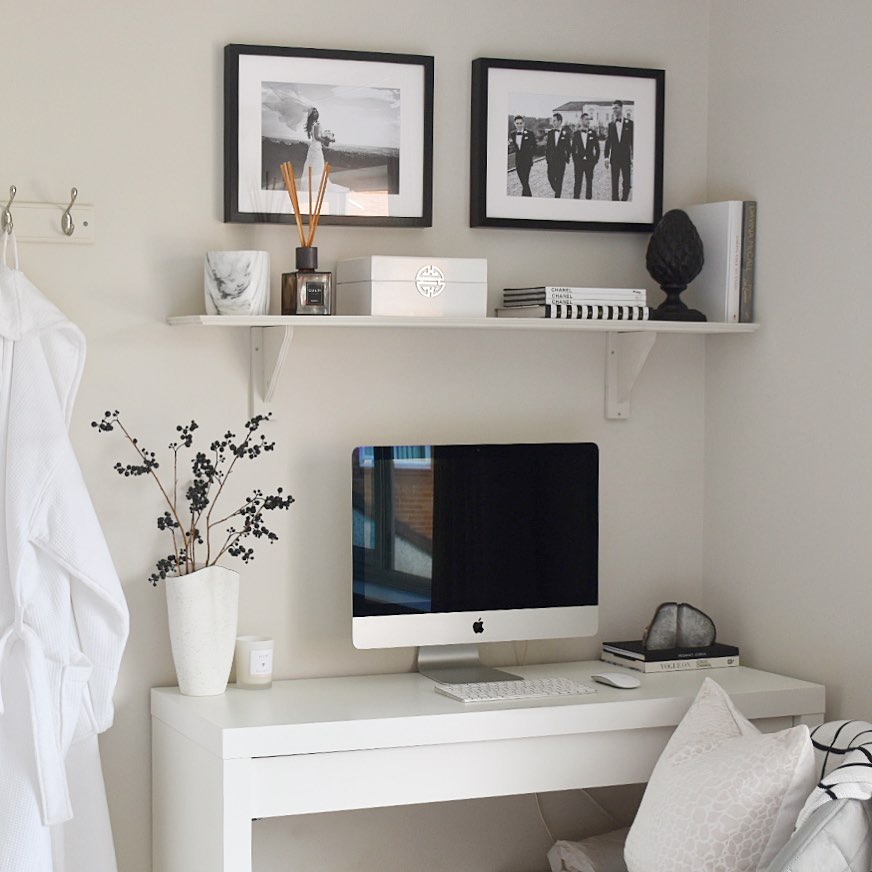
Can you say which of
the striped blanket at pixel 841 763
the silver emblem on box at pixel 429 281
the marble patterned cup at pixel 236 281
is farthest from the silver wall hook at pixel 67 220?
the striped blanket at pixel 841 763

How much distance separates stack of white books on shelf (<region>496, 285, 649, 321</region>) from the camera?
253 cm

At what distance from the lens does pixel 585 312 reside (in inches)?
99.8

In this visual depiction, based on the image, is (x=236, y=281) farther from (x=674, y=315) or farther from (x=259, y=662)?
(x=674, y=315)

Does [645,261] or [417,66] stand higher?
[417,66]

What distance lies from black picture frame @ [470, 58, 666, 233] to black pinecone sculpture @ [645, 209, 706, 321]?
131 mm

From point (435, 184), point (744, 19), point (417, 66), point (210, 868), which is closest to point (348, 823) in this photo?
point (210, 868)

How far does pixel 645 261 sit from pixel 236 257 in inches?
36.6

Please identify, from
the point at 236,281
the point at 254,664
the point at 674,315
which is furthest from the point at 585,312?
the point at 254,664

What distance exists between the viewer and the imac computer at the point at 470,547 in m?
2.52

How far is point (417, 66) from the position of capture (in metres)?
2.61

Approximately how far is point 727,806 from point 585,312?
978 mm

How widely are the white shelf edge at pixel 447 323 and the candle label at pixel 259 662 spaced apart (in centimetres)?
61

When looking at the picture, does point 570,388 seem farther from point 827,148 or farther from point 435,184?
point 827,148

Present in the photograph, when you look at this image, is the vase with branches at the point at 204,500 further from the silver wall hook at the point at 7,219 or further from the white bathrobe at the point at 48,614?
the silver wall hook at the point at 7,219
